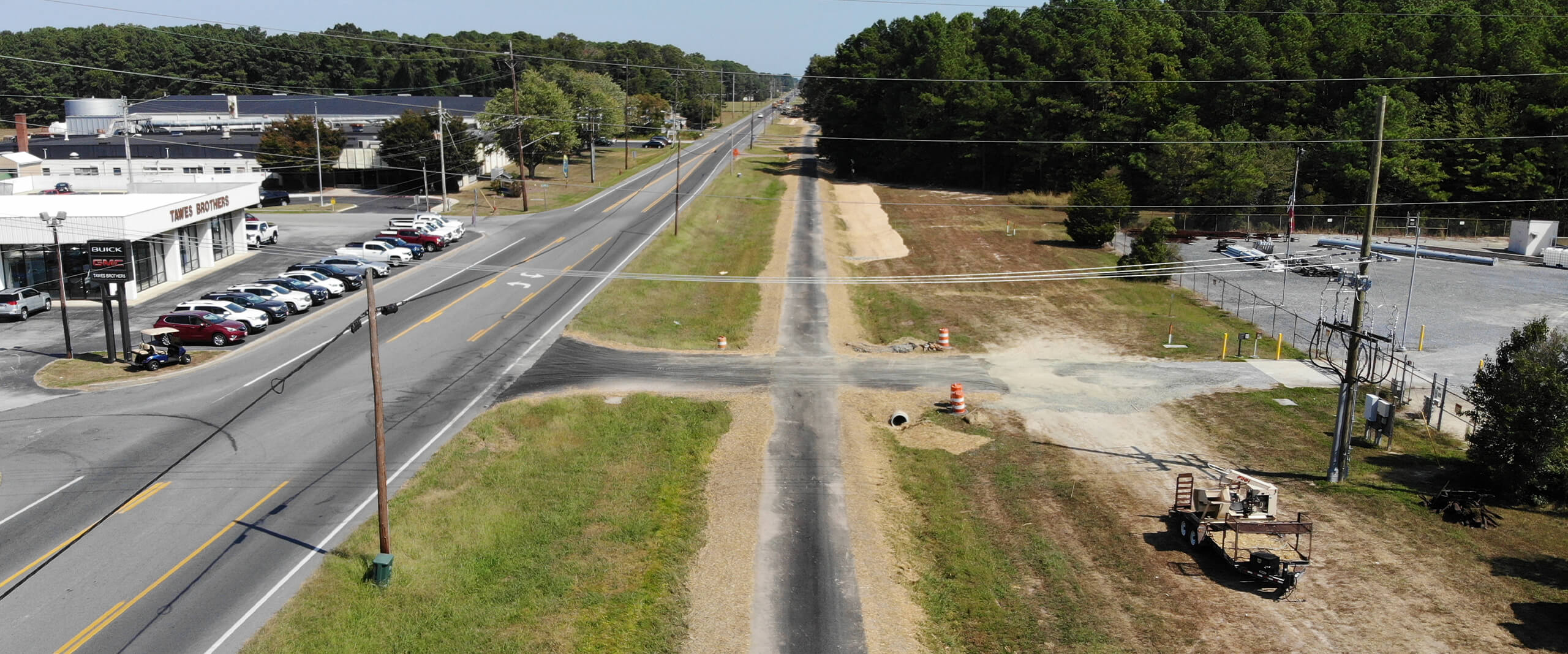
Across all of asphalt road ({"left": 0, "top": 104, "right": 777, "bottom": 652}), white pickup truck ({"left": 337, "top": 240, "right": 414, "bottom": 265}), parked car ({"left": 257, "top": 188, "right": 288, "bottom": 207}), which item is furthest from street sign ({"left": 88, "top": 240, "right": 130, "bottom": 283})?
parked car ({"left": 257, "top": 188, "right": 288, "bottom": 207})

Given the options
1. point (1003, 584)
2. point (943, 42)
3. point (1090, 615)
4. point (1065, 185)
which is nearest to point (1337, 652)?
point (1090, 615)

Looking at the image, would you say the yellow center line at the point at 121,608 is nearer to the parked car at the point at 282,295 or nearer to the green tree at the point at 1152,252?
the parked car at the point at 282,295

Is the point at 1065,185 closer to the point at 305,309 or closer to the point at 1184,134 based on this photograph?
the point at 1184,134

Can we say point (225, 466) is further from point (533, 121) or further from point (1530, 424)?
point (533, 121)

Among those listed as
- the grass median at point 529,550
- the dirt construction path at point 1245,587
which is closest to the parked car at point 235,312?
the grass median at point 529,550

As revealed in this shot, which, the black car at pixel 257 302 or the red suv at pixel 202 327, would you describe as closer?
the red suv at pixel 202 327
